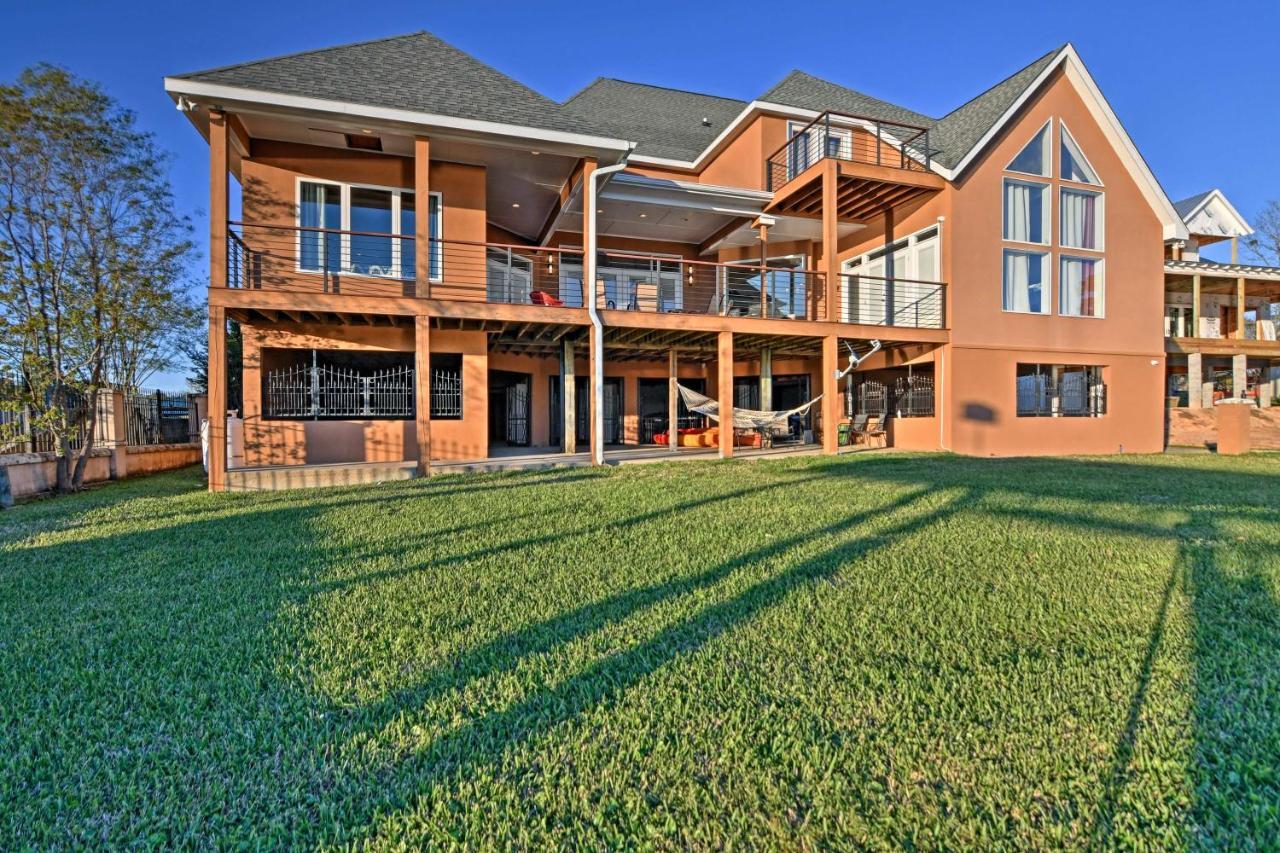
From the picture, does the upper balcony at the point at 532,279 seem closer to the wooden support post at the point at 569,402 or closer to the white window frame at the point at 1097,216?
the wooden support post at the point at 569,402

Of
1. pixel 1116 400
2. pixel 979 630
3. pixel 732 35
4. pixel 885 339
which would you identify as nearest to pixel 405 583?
pixel 979 630

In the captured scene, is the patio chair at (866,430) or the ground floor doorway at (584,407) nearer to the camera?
the patio chair at (866,430)

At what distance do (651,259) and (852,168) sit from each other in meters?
4.18

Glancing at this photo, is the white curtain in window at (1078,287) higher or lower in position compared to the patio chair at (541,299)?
higher

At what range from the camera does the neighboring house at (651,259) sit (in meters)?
9.41

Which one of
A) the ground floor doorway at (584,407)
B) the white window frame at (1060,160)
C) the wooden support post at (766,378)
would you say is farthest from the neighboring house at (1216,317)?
the ground floor doorway at (584,407)

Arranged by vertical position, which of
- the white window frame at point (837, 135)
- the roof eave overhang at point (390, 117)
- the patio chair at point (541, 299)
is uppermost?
the white window frame at point (837, 135)

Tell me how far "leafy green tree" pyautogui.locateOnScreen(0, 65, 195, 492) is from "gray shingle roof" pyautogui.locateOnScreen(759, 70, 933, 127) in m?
12.3

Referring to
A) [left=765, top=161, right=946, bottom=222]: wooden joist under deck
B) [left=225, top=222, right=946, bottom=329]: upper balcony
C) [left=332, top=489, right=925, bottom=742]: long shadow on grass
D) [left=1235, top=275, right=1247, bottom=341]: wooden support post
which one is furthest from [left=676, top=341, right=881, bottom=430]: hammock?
[left=1235, top=275, right=1247, bottom=341]: wooden support post

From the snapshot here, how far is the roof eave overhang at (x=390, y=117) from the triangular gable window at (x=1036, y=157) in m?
9.11

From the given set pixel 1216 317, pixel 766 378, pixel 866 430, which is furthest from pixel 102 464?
pixel 1216 317

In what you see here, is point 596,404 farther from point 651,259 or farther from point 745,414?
point 651,259

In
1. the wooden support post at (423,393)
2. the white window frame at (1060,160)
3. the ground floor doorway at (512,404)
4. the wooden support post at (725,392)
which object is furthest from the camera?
the ground floor doorway at (512,404)

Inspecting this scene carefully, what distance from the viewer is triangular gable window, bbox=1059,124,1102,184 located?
1358 centimetres
